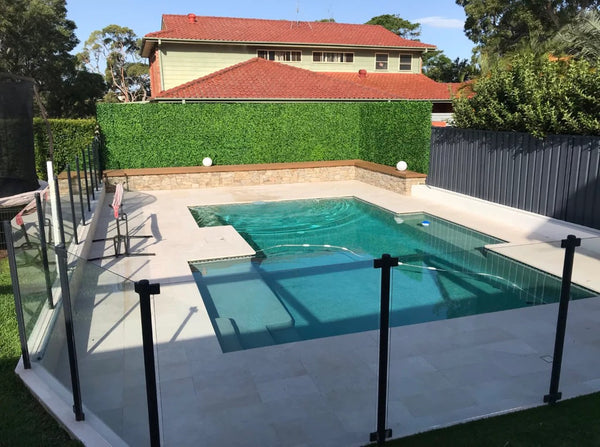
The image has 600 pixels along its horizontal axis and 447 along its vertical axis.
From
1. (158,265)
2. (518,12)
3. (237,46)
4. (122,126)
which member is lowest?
(158,265)

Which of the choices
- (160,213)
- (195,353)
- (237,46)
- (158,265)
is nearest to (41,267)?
(195,353)

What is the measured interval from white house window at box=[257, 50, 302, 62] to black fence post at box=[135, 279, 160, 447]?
81.6 feet

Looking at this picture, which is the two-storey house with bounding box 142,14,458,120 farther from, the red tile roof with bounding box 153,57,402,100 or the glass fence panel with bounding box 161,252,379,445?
the glass fence panel with bounding box 161,252,379,445

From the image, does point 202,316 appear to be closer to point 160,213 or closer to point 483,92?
point 160,213

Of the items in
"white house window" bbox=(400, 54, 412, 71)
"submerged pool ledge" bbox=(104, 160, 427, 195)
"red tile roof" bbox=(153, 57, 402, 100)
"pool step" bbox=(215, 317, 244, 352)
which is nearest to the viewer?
"pool step" bbox=(215, 317, 244, 352)

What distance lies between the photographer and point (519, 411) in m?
4.21

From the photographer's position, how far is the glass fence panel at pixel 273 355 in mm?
4043

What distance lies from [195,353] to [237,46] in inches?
890

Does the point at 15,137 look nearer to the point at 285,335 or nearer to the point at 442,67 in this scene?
the point at 285,335

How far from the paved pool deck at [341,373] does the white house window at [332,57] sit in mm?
22568

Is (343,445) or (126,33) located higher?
(126,33)

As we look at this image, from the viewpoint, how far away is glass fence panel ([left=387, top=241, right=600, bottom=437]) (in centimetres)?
429

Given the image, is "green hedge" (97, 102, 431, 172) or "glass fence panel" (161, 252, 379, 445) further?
"green hedge" (97, 102, 431, 172)

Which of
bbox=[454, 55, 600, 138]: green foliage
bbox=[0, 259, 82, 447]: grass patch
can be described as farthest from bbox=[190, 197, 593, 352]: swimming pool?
bbox=[454, 55, 600, 138]: green foliage
